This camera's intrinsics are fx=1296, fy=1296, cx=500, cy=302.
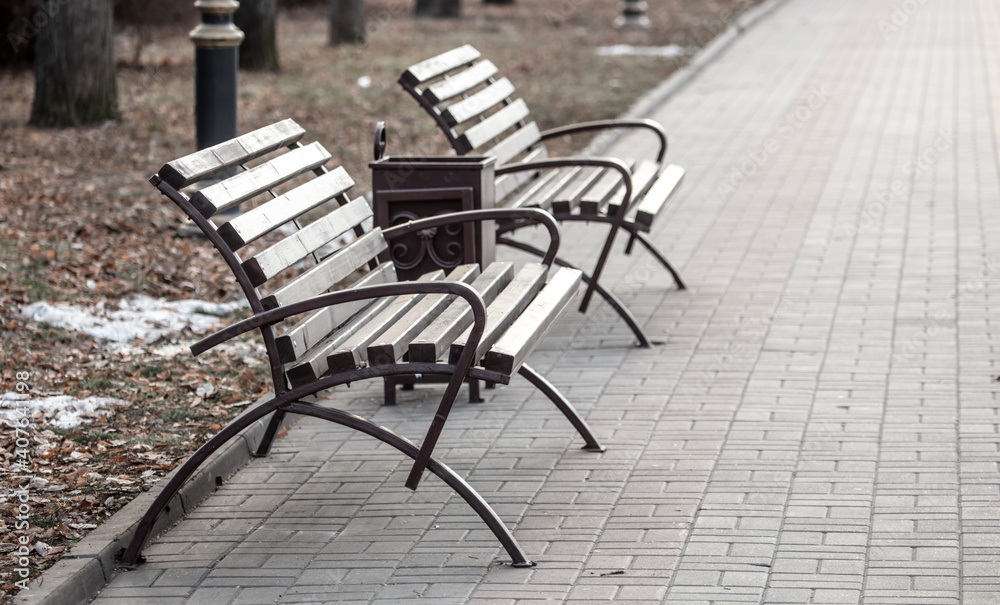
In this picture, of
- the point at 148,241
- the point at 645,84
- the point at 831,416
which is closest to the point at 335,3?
the point at 645,84

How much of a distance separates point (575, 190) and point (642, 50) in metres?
11.5

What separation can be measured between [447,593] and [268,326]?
0.95 m

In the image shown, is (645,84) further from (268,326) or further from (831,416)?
(268,326)

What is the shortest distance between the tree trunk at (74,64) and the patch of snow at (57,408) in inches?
242

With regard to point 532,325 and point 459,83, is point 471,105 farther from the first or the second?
point 532,325

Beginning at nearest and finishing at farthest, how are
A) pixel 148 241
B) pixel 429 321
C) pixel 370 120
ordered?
pixel 429 321 → pixel 148 241 → pixel 370 120

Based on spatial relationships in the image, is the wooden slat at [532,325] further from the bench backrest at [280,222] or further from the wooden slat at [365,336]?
the bench backrest at [280,222]

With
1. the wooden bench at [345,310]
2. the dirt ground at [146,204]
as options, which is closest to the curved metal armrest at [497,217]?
the wooden bench at [345,310]

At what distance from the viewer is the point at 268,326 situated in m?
Answer: 3.87

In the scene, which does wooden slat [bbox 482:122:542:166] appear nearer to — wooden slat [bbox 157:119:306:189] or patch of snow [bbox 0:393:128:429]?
wooden slat [bbox 157:119:306:189]

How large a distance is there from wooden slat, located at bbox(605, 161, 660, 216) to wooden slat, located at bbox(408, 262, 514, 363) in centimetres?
141

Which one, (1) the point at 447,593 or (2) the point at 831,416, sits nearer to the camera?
(1) the point at 447,593

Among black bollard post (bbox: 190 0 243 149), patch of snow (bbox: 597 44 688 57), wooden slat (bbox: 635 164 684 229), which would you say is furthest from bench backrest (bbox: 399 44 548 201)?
patch of snow (bbox: 597 44 688 57)

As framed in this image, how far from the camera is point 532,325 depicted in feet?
13.5
